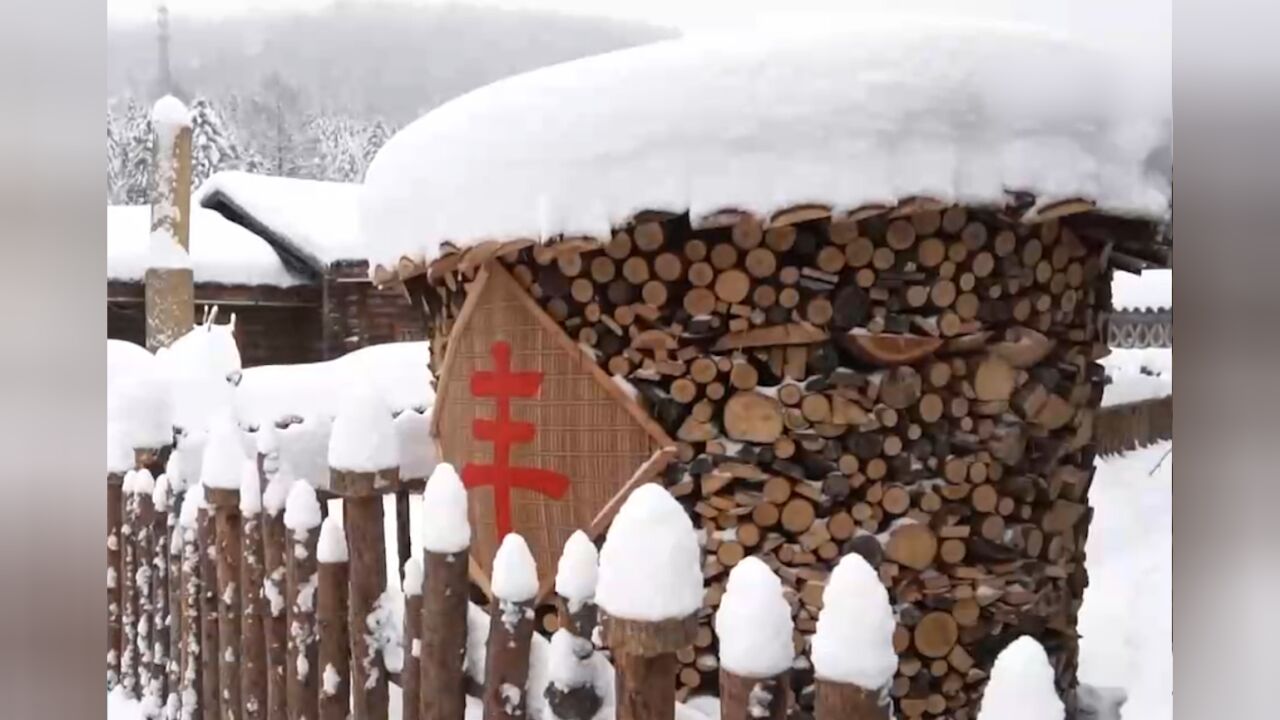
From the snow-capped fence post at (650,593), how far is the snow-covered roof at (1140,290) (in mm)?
849

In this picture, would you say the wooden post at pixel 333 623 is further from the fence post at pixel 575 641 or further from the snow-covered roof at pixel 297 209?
the snow-covered roof at pixel 297 209

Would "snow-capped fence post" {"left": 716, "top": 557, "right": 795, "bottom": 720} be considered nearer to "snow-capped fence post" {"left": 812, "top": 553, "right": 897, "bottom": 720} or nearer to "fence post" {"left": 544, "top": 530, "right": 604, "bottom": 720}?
"snow-capped fence post" {"left": 812, "top": 553, "right": 897, "bottom": 720}

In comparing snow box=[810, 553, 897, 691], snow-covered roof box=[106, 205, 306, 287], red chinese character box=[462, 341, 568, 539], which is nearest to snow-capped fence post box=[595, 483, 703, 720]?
snow box=[810, 553, 897, 691]

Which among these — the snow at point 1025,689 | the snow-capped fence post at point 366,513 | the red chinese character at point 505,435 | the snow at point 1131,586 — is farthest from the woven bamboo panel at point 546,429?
the snow at point 1025,689

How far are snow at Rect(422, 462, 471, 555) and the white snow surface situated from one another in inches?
4.1

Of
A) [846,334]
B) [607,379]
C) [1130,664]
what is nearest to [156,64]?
[607,379]

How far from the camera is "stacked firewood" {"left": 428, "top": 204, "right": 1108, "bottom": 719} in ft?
4.44

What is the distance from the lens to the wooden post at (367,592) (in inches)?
46.6

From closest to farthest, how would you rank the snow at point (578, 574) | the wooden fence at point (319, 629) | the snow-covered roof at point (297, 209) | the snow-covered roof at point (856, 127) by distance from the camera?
1. the wooden fence at point (319, 629)
2. the snow at point (578, 574)
3. the snow-covered roof at point (856, 127)
4. the snow-covered roof at point (297, 209)

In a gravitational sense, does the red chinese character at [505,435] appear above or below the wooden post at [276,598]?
above

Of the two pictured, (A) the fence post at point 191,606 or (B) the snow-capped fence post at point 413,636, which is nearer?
(B) the snow-capped fence post at point 413,636

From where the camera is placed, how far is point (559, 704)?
88cm
